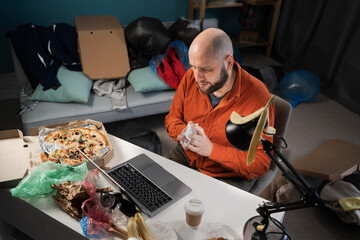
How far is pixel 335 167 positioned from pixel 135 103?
1.74 metres

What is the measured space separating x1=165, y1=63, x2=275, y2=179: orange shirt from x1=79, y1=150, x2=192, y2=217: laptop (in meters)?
0.27

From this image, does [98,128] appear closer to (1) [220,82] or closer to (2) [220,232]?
(1) [220,82]

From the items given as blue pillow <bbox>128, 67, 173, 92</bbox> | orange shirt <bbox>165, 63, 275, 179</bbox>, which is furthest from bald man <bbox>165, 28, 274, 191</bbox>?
blue pillow <bbox>128, 67, 173, 92</bbox>

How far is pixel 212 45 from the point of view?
63.4 inches

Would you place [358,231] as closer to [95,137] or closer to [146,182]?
[146,182]

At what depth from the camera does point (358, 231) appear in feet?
7.61

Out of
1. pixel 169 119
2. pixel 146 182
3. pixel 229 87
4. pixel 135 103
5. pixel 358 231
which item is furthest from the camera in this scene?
pixel 135 103

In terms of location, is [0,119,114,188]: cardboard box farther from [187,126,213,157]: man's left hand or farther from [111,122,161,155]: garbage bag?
[111,122,161,155]: garbage bag

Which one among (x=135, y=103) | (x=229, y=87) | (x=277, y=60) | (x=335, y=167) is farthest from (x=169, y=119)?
(x=277, y=60)

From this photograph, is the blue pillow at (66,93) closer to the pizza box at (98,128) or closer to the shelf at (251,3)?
the pizza box at (98,128)

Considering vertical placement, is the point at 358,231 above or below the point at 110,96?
below

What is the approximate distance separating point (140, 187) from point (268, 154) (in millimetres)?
677

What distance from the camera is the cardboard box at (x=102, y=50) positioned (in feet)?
9.55

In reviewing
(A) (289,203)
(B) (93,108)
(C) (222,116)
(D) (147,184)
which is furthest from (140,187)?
→ (B) (93,108)
